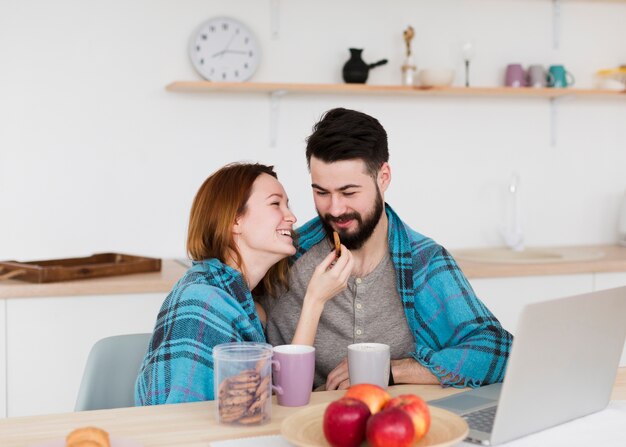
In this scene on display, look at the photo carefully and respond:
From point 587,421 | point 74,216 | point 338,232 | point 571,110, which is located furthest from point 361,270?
point 571,110

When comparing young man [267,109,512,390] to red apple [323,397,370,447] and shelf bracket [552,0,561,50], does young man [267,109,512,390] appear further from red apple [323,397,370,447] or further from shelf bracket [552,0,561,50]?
shelf bracket [552,0,561,50]

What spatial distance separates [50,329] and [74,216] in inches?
24.3

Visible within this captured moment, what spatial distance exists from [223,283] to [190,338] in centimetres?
17

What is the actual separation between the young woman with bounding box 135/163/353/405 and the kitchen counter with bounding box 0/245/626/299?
0.73m

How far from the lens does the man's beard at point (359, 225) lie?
2.04 meters

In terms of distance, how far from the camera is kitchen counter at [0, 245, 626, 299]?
2570 millimetres

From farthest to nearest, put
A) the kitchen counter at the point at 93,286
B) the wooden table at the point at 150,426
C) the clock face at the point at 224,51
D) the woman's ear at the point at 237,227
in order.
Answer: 1. the clock face at the point at 224,51
2. the kitchen counter at the point at 93,286
3. the woman's ear at the point at 237,227
4. the wooden table at the point at 150,426

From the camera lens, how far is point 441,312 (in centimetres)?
195

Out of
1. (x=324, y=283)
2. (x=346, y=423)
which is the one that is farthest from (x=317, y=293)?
(x=346, y=423)

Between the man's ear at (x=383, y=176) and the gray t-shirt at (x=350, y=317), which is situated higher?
the man's ear at (x=383, y=176)

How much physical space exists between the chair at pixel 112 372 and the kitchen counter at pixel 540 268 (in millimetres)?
1445

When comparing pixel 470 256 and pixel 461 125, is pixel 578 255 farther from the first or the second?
pixel 461 125

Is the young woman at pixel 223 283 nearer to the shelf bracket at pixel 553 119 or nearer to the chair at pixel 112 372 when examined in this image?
the chair at pixel 112 372

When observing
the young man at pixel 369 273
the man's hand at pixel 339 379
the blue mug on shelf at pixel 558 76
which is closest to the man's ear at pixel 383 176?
the young man at pixel 369 273
